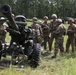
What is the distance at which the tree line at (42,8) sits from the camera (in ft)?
226

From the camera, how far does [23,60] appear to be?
32.7 ft

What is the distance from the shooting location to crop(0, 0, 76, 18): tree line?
68.8m

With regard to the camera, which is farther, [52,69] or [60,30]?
[60,30]

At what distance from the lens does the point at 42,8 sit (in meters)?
71.9

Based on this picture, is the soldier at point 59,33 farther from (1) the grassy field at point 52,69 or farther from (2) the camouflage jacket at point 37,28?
(2) the camouflage jacket at point 37,28

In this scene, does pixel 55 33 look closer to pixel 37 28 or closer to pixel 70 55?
pixel 70 55

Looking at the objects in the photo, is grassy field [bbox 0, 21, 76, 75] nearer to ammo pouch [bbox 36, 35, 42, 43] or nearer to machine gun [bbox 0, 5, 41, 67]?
machine gun [bbox 0, 5, 41, 67]

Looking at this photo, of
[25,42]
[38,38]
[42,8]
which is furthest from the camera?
[42,8]

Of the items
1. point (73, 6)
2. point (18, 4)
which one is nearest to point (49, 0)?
point (73, 6)

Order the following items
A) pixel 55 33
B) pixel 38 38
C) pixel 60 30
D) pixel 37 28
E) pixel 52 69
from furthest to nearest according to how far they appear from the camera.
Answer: pixel 37 28
pixel 38 38
pixel 55 33
pixel 60 30
pixel 52 69

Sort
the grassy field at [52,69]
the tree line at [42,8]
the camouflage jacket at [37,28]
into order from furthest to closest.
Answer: the tree line at [42,8], the camouflage jacket at [37,28], the grassy field at [52,69]

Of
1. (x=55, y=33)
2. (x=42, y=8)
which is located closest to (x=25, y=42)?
(x=55, y=33)

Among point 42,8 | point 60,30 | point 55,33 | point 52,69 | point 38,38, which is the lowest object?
point 42,8

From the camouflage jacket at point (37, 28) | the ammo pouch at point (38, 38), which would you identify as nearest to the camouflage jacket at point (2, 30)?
the camouflage jacket at point (37, 28)
